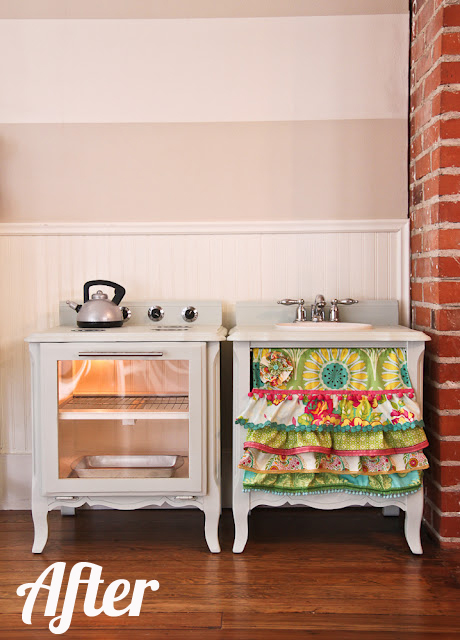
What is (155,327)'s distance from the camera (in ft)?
8.46

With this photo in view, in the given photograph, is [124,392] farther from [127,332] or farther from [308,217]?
[308,217]

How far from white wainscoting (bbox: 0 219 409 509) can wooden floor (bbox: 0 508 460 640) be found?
43 cm

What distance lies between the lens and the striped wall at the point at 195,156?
9.11ft

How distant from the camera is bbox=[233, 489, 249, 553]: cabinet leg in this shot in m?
2.32

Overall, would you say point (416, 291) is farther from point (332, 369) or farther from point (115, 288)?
point (115, 288)

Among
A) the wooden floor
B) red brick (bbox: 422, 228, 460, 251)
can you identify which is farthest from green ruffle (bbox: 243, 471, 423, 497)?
red brick (bbox: 422, 228, 460, 251)

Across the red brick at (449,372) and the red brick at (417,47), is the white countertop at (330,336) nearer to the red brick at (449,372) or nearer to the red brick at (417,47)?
the red brick at (449,372)

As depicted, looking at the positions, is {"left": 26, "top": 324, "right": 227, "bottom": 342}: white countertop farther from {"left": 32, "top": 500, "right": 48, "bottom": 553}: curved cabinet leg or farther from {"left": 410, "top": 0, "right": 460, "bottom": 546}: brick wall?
{"left": 410, "top": 0, "right": 460, "bottom": 546}: brick wall

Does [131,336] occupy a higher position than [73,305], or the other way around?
[73,305]

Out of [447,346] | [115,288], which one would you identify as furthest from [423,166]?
[115,288]

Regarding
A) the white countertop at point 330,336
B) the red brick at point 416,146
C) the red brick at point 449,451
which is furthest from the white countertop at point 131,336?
the red brick at point 416,146

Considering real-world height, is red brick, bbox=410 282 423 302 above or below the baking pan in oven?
above

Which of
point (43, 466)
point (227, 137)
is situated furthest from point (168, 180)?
point (43, 466)

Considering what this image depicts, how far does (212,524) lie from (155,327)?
0.82 m
